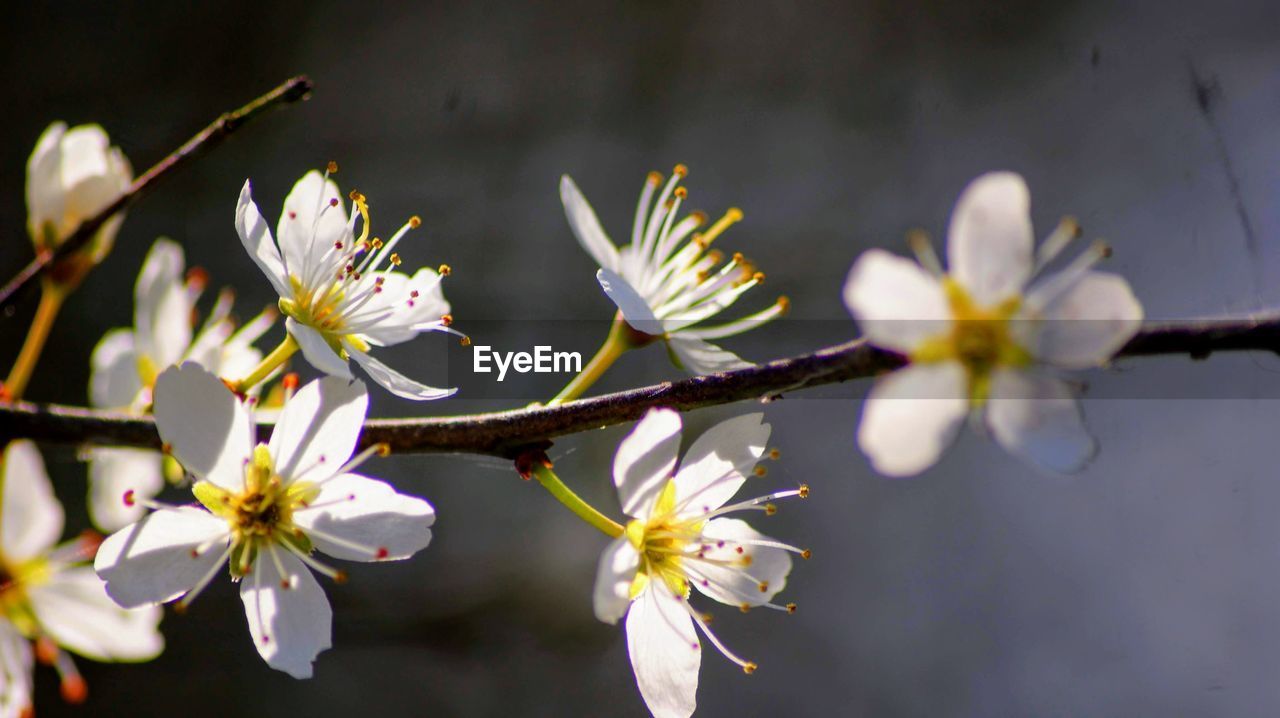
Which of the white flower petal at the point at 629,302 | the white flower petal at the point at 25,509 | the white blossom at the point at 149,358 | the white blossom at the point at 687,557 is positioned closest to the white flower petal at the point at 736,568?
the white blossom at the point at 687,557

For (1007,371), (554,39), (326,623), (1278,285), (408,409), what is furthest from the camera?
(554,39)

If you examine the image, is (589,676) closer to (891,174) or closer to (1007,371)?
(891,174)

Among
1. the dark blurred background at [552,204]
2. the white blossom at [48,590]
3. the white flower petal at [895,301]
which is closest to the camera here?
the white flower petal at [895,301]

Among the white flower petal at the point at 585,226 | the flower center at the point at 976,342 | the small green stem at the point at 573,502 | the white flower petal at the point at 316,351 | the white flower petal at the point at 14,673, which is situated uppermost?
the white flower petal at the point at 585,226

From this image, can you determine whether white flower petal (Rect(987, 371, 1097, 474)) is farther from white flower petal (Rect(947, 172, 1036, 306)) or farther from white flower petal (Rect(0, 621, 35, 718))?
white flower petal (Rect(0, 621, 35, 718))

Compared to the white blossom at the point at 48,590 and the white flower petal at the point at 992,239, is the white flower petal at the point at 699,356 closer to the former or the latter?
the white flower petal at the point at 992,239

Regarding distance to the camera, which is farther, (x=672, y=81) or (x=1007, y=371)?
(x=672, y=81)

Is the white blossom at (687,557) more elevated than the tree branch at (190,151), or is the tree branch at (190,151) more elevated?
the tree branch at (190,151)

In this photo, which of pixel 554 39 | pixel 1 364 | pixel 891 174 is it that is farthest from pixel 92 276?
pixel 891 174
